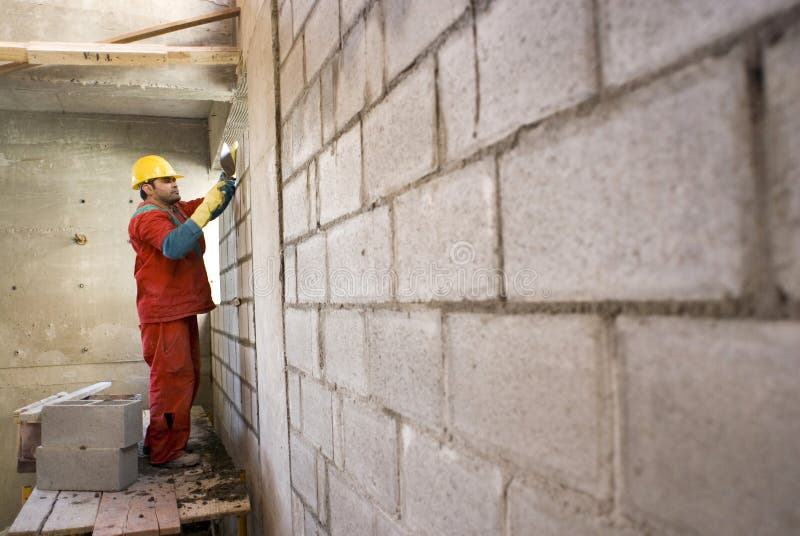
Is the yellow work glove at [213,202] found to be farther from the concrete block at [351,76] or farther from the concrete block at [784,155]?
the concrete block at [784,155]

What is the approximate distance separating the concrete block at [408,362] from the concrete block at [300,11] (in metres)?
1.19

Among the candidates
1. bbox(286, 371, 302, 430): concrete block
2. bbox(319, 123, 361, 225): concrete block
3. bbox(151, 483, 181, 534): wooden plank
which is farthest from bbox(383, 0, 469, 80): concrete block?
bbox(151, 483, 181, 534): wooden plank

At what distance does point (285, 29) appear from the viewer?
7.76 ft

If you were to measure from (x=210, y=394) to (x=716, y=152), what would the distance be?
609cm

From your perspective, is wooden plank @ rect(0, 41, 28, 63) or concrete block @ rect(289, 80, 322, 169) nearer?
concrete block @ rect(289, 80, 322, 169)

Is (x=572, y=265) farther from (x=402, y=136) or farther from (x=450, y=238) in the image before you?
(x=402, y=136)

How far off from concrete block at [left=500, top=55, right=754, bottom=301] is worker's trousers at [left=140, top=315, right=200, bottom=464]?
3.29 metres

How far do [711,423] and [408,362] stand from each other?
77cm

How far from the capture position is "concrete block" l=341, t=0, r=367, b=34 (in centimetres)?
150

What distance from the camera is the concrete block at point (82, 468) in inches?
121

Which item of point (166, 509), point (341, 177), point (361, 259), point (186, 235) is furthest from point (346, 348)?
point (186, 235)

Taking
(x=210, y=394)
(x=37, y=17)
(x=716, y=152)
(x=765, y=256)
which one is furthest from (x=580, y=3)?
(x=210, y=394)

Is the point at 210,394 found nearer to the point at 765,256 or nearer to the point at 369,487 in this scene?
the point at 369,487

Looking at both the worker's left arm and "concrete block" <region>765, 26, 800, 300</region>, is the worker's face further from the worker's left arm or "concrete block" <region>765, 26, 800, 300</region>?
"concrete block" <region>765, 26, 800, 300</region>
